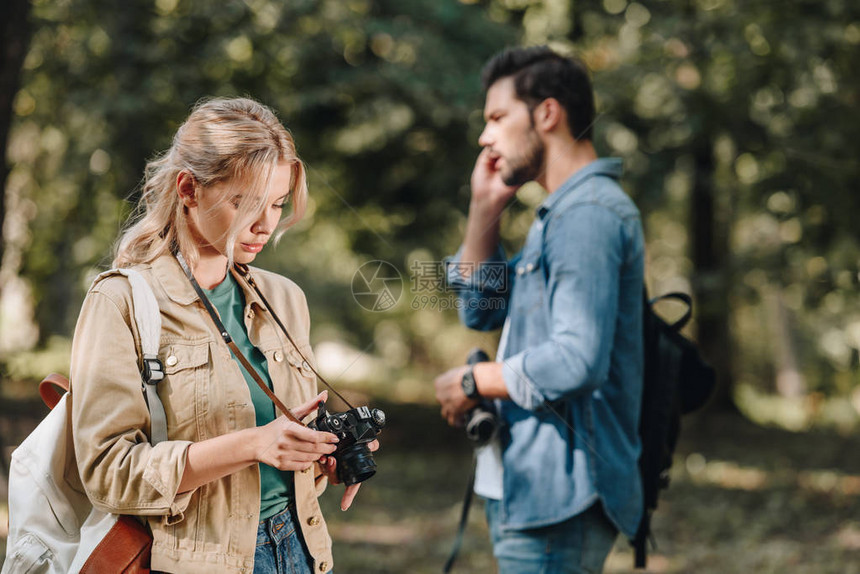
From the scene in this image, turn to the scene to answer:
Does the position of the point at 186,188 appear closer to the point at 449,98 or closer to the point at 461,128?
the point at 449,98

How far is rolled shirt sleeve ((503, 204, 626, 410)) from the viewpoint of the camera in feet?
7.14

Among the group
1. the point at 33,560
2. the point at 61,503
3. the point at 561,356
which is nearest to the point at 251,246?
the point at 61,503

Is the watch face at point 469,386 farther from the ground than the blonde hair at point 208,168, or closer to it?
closer to it

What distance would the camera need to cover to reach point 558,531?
7.41ft

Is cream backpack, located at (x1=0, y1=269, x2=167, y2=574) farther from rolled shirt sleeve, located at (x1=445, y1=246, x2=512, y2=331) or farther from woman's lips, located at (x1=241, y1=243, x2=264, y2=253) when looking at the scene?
rolled shirt sleeve, located at (x1=445, y1=246, x2=512, y2=331)

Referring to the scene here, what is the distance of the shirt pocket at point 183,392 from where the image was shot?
1.57 metres

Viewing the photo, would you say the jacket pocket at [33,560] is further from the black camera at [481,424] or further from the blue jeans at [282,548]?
the black camera at [481,424]

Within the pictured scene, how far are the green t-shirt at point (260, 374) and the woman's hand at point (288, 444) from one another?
0.55ft

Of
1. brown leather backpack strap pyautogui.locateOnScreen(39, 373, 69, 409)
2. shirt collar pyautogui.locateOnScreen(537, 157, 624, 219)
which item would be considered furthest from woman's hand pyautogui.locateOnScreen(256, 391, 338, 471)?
shirt collar pyautogui.locateOnScreen(537, 157, 624, 219)

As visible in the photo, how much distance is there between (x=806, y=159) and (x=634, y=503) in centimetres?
520

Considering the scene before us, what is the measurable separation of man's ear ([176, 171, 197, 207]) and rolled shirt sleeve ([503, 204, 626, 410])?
38.6 inches

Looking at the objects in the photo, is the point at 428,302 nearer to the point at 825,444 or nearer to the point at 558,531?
the point at 558,531

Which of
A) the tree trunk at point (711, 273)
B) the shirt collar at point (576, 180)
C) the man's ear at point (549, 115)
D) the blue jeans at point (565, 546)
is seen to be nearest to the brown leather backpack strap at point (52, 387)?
the blue jeans at point (565, 546)

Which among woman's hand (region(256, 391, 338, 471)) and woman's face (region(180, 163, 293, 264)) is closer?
woman's hand (region(256, 391, 338, 471))
